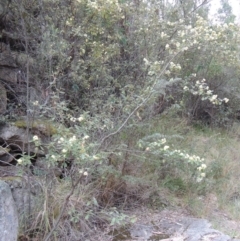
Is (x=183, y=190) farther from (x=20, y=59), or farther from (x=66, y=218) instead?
(x=20, y=59)

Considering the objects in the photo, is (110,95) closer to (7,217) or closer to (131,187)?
(131,187)

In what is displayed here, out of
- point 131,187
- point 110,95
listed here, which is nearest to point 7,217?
point 131,187

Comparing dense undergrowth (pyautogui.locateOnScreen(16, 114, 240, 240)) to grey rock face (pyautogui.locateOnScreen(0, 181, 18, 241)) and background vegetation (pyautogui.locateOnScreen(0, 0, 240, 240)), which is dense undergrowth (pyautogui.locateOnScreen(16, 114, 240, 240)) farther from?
grey rock face (pyautogui.locateOnScreen(0, 181, 18, 241))

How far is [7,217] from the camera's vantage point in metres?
2.90

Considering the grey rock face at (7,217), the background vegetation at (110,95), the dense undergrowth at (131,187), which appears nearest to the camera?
the grey rock face at (7,217)

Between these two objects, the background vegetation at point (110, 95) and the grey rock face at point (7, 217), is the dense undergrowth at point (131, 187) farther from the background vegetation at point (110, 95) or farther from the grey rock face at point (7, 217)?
the grey rock face at point (7, 217)

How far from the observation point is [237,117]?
820 centimetres

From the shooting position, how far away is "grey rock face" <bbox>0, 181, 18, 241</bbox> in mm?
2848

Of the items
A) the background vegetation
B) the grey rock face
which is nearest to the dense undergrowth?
the background vegetation

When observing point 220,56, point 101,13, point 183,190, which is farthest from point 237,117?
point 101,13

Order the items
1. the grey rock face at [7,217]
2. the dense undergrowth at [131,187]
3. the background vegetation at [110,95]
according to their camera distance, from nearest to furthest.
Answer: the grey rock face at [7,217] → the dense undergrowth at [131,187] → the background vegetation at [110,95]

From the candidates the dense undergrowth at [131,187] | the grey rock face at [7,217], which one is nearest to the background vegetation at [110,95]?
the dense undergrowth at [131,187]

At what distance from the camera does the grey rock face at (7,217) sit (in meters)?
2.85

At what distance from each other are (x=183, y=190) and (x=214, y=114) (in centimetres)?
330
